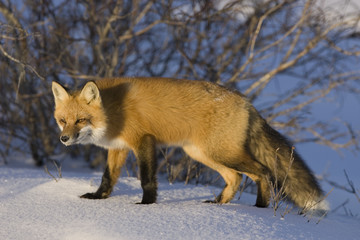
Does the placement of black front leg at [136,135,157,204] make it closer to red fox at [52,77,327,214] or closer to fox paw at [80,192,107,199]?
A: red fox at [52,77,327,214]

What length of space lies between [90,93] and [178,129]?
728 mm

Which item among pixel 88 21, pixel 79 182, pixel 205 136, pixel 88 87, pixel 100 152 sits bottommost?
pixel 100 152

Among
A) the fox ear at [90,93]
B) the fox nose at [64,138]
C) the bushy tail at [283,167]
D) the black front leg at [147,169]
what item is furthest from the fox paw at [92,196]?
the bushy tail at [283,167]

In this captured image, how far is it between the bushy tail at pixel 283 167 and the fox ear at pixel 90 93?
1.22 metres

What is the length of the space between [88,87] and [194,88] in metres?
0.85

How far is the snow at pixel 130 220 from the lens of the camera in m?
2.17

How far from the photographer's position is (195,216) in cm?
242

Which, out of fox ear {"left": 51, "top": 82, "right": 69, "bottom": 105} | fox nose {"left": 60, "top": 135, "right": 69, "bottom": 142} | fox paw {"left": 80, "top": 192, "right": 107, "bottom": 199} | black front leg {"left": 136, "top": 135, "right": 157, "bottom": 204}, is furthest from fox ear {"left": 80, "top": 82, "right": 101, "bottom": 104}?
fox paw {"left": 80, "top": 192, "right": 107, "bottom": 199}

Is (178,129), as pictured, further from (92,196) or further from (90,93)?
(92,196)

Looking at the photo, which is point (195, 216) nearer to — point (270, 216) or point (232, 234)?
point (232, 234)

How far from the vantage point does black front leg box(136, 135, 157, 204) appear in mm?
2898

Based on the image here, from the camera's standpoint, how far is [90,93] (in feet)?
9.66

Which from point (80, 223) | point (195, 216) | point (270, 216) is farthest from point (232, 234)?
point (80, 223)

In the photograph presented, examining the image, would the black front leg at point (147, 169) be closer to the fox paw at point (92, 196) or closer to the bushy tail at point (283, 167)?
the fox paw at point (92, 196)
